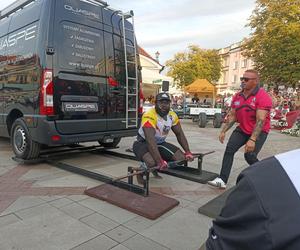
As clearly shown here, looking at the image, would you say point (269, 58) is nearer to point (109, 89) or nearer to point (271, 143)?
point (271, 143)

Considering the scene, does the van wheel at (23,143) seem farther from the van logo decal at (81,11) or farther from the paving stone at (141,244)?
the paving stone at (141,244)

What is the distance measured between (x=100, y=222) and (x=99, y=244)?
44 cm

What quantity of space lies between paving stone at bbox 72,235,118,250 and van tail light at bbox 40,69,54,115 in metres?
2.45

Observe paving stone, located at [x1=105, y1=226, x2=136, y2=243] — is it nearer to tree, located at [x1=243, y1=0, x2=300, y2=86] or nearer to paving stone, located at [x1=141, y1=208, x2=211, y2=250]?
paving stone, located at [x1=141, y1=208, x2=211, y2=250]

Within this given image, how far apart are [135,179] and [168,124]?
1023 millimetres

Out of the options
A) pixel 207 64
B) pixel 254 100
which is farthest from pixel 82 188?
pixel 207 64

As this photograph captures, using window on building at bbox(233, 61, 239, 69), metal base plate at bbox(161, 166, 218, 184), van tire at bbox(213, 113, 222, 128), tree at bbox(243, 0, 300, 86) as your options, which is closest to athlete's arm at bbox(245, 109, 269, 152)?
metal base plate at bbox(161, 166, 218, 184)

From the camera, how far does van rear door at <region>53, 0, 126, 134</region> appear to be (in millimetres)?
4633

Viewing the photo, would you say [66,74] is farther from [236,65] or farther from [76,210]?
[236,65]

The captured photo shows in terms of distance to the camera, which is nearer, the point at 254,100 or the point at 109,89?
the point at 254,100

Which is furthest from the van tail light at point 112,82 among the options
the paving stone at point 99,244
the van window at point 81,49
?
the paving stone at point 99,244

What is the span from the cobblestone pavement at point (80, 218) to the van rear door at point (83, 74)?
995 mm

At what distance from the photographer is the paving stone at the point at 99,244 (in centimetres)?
258

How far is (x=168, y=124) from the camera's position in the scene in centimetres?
443
